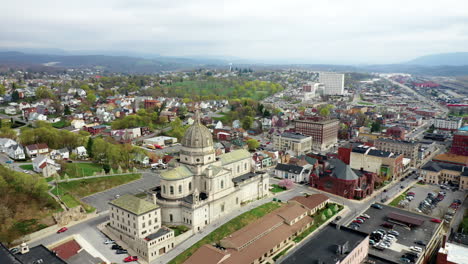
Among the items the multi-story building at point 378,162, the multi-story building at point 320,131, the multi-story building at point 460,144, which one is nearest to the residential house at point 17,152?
the multi-story building at point 378,162

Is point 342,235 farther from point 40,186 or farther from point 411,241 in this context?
point 40,186

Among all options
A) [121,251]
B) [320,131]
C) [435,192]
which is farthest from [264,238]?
[320,131]

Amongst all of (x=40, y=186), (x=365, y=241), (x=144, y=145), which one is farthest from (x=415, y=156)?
(x=40, y=186)

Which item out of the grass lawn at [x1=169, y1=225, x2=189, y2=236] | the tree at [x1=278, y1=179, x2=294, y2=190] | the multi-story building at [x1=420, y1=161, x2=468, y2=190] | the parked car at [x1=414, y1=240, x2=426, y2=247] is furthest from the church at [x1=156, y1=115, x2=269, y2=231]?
the multi-story building at [x1=420, y1=161, x2=468, y2=190]

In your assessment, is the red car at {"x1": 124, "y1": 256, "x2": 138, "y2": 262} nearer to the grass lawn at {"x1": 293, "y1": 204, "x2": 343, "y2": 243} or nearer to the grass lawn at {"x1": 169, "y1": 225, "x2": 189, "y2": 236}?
the grass lawn at {"x1": 169, "y1": 225, "x2": 189, "y2": 236}

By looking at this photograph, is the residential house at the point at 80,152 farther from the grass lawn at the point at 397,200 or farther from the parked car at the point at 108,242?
the grass lawn at the point at 397,200
